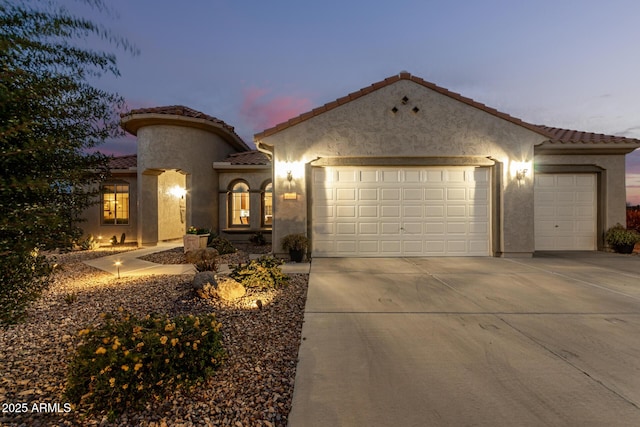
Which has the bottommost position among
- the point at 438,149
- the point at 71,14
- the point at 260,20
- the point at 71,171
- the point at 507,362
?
the point at 507,362

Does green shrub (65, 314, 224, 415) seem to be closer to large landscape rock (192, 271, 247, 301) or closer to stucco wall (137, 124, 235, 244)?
large landscape rock (192, 271, 247, 301)

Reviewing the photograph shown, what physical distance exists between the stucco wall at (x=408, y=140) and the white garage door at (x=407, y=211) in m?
0.55

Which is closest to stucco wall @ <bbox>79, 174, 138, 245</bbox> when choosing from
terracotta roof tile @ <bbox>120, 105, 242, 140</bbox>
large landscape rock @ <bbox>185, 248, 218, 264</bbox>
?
terracotta roof tile @ <bbox>120, 105, 242, 140</bbox>

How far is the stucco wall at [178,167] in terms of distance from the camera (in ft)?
34.6

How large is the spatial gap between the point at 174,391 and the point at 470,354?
2.73 metres

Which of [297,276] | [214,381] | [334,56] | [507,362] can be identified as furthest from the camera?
[334,56]

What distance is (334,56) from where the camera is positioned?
63.2 ft

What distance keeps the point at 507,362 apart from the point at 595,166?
10160mm

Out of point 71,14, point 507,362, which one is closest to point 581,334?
point 507,362

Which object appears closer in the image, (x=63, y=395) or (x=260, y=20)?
(x=63, y=395)

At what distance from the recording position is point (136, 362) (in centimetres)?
194

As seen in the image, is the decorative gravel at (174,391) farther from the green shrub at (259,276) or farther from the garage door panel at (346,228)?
the garage door panel at (346,228)

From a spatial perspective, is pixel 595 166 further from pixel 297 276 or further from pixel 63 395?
pixel 63 395

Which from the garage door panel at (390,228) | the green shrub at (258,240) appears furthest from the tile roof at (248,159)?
the garage door panel at (390,228)
